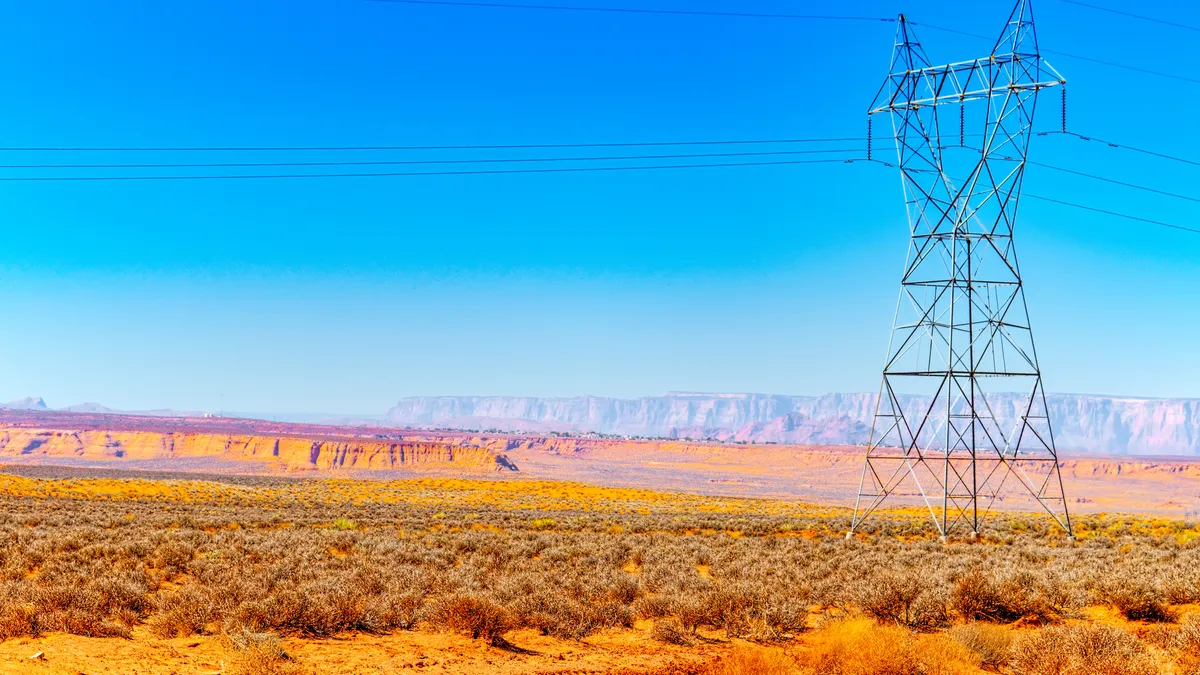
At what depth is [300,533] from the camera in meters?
24.3

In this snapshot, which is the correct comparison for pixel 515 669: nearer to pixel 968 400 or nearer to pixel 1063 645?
pixel 1063 645

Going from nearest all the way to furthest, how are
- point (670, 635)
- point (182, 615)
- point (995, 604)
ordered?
1. point (182, 615)
2. point (670, 635)
3. point (995, 604)

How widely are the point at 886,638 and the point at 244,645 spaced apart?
7589 millimetres

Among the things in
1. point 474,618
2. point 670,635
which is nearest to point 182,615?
point 474,618

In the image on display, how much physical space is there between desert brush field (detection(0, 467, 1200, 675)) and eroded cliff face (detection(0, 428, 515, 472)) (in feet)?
385

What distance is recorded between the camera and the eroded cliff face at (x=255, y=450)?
13838 centimetres

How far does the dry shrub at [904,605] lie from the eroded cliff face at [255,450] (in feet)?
410

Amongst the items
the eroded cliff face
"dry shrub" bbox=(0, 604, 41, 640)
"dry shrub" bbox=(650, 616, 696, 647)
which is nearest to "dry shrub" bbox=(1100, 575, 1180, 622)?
"dry shrub" bbox=(650, 616, 696, 647)

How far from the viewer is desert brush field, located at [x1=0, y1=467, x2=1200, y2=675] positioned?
10195 mm

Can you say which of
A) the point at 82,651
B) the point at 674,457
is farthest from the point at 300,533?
the point at 674,457

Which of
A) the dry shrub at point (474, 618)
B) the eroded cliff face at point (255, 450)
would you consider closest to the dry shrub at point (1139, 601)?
the dry shrub at point (474, 618)

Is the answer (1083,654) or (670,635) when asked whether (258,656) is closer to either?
(670,635)

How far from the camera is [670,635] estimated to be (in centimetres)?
1188

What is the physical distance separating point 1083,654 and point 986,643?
4.28 ft
